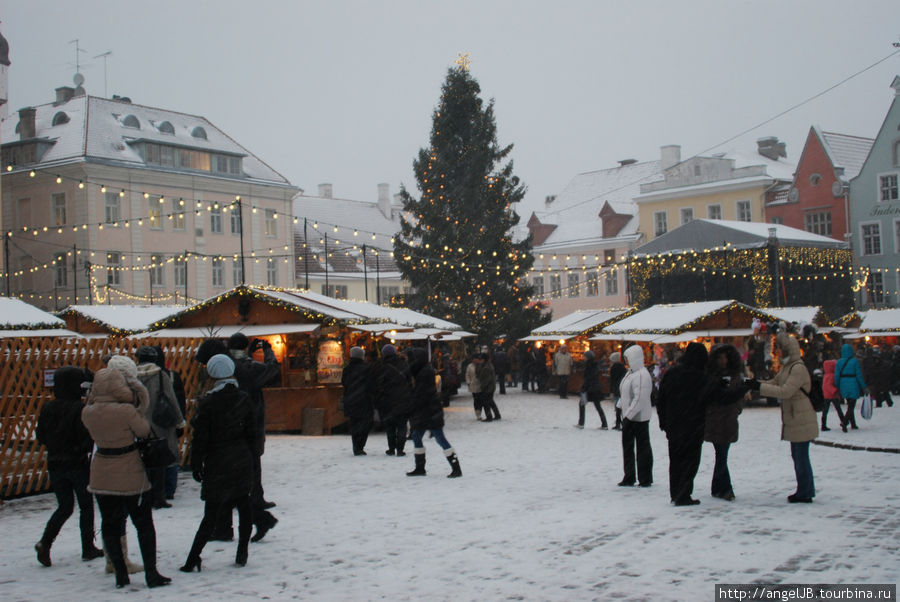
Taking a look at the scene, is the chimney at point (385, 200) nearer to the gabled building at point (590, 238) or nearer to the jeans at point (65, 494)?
the gabled building at point (590, 238)

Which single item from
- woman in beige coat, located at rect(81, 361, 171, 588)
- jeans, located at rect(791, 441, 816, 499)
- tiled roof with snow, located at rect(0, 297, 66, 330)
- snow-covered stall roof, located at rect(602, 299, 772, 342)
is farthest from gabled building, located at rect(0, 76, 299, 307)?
woman in beige coat, located at rect(81, 361, 171, 588)

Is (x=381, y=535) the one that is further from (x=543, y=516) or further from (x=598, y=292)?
(x=598, y=292)

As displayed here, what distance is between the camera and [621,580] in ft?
22.5

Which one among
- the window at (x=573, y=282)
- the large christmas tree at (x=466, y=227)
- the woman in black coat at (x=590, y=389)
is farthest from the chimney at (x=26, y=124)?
the woman in black coat at (x=590, y=389)

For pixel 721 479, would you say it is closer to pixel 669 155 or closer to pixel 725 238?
pixel 725 238

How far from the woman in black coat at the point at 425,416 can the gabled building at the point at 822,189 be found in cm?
4008

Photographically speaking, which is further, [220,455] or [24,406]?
[24,406]

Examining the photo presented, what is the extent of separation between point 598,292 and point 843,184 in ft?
50.5

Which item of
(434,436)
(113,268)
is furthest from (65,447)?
(113,268)

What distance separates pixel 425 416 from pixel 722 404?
4057 millimetres

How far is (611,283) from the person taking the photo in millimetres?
57000

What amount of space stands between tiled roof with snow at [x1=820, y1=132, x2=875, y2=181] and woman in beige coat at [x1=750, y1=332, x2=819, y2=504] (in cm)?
4261

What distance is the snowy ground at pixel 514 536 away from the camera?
22.7 ft

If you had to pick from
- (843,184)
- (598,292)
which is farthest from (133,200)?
(843,184)
